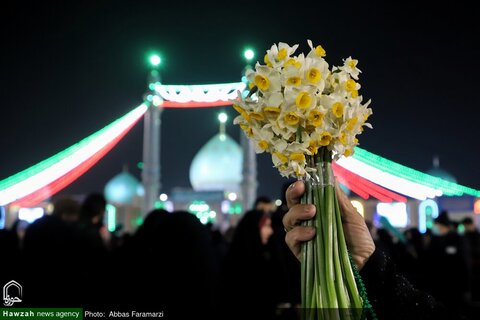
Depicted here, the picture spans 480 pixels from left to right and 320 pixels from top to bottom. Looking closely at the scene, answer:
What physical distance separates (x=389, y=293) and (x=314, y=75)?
2.14 feet

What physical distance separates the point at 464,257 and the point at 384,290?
21.8ft

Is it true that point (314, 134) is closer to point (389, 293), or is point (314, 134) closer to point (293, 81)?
point (293, 81)

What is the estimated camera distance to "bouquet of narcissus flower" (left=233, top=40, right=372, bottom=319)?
1345 mm

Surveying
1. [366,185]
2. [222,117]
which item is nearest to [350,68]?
[366,185]

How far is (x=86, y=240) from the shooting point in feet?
11.4

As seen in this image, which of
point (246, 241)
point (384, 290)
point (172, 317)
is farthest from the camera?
point (246, 241)

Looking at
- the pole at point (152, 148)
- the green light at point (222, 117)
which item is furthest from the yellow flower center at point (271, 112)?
the green light at point (222, 117)

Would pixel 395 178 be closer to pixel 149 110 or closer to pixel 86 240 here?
pixel 149 110

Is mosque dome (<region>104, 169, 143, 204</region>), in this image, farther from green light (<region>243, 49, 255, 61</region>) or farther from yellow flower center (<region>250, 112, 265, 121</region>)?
yellow flower center (<region>250, 112, 265, 121</region>)

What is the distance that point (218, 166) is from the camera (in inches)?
1512

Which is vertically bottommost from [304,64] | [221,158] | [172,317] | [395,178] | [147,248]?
[172,317]

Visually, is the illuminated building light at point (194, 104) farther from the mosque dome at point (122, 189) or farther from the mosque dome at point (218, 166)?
the mosque dome at point (122, 189)

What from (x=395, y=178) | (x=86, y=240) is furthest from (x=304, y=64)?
(x=395, y=178)

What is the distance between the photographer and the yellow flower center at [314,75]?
1.35 metres
